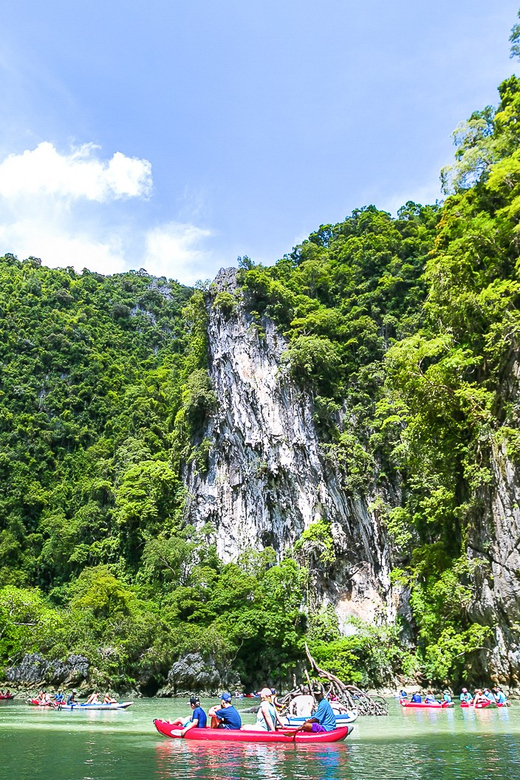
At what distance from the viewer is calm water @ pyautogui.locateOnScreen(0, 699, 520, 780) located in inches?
313

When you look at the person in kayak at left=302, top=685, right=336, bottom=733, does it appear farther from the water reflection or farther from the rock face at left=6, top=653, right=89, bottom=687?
the rock face at left=6, top=653, right=89, bottom=687

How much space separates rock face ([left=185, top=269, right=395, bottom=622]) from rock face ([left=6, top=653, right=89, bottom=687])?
10.6 m

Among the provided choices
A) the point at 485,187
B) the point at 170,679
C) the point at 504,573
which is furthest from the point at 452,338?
the point at 170,679

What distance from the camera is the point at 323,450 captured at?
35.0 meters

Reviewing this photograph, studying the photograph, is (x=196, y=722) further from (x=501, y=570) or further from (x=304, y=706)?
(x=501, y=570)

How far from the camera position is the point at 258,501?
115 ft

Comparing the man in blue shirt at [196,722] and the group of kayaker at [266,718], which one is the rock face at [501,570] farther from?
the man in blue shirt at [196,722]

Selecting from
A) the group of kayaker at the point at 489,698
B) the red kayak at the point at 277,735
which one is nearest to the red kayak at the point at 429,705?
the group of kayaker at the point at 489,698

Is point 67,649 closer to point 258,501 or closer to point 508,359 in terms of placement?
point 258,501

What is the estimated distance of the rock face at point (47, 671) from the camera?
26656 millimetres

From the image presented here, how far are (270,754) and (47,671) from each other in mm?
21744

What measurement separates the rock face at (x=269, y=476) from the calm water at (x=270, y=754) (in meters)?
17.6

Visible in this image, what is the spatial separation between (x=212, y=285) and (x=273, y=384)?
9470 mm

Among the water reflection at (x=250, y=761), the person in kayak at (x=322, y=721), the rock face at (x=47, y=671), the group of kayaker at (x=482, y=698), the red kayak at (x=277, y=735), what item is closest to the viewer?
the water reflection at (x=250, y=761)
